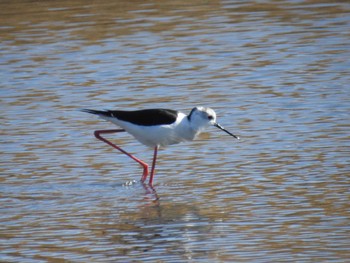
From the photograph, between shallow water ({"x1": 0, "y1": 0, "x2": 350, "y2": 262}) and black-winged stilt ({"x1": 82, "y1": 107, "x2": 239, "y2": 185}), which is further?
black-winged stilt ({"x1": 82, "y1": 107, "x2": 239, "y2": 185})

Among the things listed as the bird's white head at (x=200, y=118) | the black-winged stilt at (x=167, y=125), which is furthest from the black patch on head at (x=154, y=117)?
the bird's white head at (x=200, y=118)

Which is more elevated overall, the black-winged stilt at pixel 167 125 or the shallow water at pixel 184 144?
the black-winged stilt at pixel 167 125

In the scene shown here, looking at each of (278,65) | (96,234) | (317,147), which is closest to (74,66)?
(278,65)

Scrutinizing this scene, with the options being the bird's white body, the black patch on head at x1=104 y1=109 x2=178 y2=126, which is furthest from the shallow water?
the black patch on head at x1=104 y1=109 x2=178 y2=126

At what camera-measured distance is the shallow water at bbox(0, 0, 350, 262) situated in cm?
701

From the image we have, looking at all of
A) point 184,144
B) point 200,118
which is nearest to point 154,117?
point 200,118

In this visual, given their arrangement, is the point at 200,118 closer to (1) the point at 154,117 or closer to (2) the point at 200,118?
(2) the point at 200,118

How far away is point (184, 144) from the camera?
9.91 m

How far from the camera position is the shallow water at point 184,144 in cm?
701

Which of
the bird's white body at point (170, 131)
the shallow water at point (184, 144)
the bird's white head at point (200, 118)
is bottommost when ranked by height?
the shallow water at point (184, 144)

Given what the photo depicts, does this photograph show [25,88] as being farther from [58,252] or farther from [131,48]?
[58,252]

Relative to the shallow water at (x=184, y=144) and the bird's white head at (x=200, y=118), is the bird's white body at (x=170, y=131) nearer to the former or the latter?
the bird's white head at (x=200, y=118)

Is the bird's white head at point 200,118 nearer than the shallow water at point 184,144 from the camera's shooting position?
No

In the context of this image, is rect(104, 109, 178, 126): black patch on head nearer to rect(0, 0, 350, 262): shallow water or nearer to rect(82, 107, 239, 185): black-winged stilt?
rect(82, 107, 239, 185): black-winged stilt
